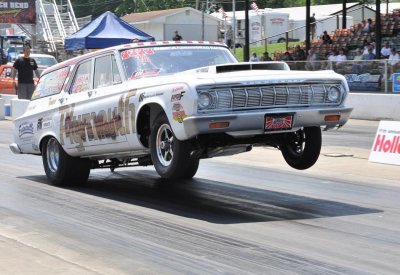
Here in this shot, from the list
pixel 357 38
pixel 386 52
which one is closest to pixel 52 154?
pixel 386 52

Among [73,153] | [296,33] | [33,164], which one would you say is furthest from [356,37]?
Result: [296,33]

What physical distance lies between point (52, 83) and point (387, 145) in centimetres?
559

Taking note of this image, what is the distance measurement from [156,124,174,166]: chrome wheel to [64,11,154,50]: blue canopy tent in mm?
14770

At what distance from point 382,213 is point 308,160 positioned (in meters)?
1.13

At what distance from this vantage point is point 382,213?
27.4 ft

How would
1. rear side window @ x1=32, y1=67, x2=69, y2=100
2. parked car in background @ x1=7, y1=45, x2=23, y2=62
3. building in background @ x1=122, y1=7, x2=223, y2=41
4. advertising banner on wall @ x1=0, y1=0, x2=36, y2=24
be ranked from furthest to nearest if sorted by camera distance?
building in background @ x1=122, y1=7, x2=223, y2=41 → parked car in background @ x1=7, y1=45, x2=23, y2=62 → advertising banner on wall @ x1=0, y1=0, x2=36, y2=24 → rear side window @ x1=32, y1=67, x2=69, y2=100

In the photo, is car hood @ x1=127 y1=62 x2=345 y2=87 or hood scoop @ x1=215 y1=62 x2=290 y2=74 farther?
hood scoop @ x1=215 y1=62 x2=290 y2=74

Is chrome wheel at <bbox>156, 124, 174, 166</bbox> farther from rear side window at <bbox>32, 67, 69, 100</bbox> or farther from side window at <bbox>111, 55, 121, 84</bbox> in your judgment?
rear side window at <bbox>32, 67, 69, 100</bbox>

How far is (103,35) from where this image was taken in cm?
2347

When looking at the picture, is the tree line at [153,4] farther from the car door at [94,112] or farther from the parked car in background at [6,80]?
the car door at [94,112]

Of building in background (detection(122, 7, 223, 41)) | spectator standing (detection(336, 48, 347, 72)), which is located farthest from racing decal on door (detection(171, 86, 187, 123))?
building in background (detection(122, 7, 223, 41))

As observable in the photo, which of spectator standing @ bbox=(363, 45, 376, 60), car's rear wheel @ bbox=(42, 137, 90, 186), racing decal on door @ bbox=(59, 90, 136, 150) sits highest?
spectator standing @ bbox=(363, 45, 376, 60)

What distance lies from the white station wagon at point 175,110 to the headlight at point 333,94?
11 millimetres

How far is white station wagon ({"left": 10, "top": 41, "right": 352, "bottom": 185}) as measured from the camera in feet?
26.0
